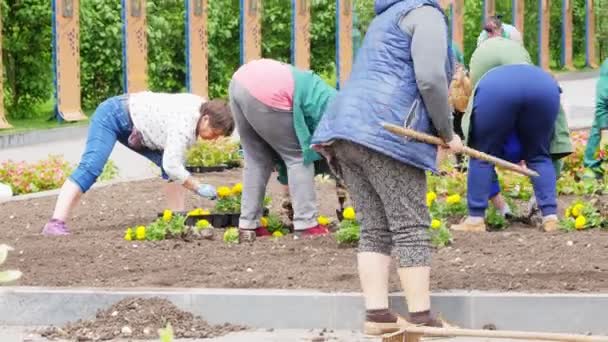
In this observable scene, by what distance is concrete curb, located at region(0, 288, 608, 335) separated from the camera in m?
6.95

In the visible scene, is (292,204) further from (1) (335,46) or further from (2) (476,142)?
(1) (335,46)

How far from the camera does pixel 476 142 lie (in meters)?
9.26

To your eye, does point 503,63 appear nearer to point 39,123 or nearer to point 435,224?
point 435,224

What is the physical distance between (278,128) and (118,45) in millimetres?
16822

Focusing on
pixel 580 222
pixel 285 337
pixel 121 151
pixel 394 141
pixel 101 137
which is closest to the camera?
pixel 394 141

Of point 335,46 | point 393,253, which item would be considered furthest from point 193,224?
point 335,46

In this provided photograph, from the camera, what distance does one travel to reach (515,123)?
30.3ft

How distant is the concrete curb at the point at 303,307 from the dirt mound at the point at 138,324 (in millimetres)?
72

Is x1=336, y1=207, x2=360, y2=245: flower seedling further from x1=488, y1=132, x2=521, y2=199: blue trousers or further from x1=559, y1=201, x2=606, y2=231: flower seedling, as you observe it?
x1=559, y1=201, x2=606, y2=231: flower seedling

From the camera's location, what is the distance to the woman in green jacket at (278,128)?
9062 millimetres

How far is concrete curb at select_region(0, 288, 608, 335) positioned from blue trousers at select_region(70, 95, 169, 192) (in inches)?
93.7

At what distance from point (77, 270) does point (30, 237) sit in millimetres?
1474

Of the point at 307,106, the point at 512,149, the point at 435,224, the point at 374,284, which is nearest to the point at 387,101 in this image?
the point at 374,284

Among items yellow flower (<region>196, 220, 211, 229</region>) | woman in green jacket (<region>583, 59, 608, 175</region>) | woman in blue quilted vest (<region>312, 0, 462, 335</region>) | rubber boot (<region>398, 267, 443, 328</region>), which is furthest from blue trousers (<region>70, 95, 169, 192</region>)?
woman in green jacket (<region>583, 59, 608, 175</region>)
